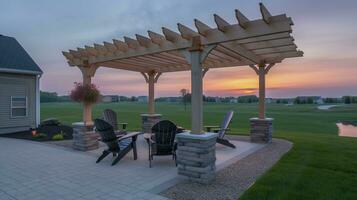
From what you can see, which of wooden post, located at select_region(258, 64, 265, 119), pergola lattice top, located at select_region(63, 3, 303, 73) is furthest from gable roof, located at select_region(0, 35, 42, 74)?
wooden post, located at select_region(258, 64, 265, 119)

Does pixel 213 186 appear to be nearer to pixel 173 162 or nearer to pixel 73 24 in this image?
pixel 173 162

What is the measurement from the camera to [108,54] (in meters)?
6.69

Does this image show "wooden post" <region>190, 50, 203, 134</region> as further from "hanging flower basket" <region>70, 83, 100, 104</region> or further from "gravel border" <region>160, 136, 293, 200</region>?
"hanging flower basket" <region>70, 83, 100, 104</region>

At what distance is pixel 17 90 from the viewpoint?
10977mm

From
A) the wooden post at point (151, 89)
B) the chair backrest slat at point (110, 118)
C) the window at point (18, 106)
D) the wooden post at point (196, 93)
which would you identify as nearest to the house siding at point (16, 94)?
the window at point (18, 106)

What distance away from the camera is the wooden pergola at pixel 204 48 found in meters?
4.18

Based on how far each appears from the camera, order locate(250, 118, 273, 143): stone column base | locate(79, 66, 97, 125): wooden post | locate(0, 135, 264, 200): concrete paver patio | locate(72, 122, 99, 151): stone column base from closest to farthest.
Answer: locate(0, 135, 264, 200): concrete paver patio → locate(72, 122, 99, 151): stone column base → locate(79, 66, 97, 125): wooden post → locate(250, 118, 273, 143): stone column base

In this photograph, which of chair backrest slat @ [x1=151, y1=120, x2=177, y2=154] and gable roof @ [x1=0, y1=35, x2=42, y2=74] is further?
gable roof @ [x1=0, y1=35, x2=42, y2=74]

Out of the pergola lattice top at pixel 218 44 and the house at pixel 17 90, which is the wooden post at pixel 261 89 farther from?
the house at pixel 17 90

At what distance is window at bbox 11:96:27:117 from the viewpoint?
1090cm

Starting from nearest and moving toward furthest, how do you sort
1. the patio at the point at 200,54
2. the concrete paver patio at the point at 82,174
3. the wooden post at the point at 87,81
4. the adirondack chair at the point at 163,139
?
the concrete paver patio at the point at 82,174 → the patio at the point at 200,54 → the adirondack chair at the point at 163,139 → the wooden post at the point at 87,81

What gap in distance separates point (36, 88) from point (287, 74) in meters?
12.4

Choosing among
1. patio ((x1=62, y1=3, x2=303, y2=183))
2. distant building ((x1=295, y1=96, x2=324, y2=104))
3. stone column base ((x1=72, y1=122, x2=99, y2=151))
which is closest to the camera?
patio ((x1=62, y1=3, x2=303, y2=183))

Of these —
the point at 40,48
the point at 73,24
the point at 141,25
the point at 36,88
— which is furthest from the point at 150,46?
the point at 40,48
